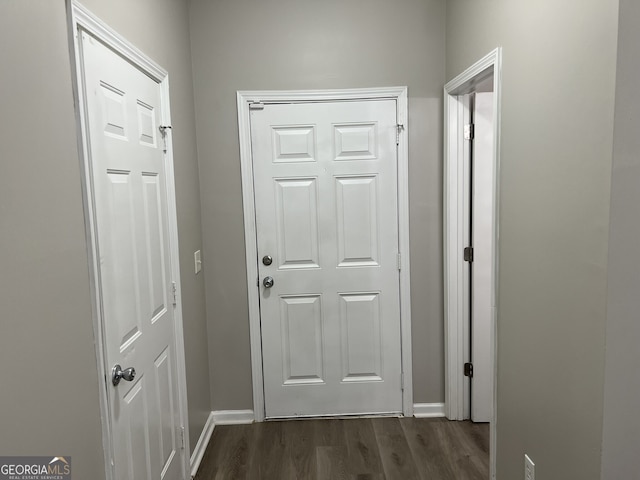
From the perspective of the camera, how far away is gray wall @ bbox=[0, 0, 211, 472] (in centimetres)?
103

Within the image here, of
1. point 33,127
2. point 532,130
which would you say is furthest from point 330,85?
point 33,127

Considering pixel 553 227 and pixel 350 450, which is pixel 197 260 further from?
pixel 553 227

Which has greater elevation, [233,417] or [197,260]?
[197,260]

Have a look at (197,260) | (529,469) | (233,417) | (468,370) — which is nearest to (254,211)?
(197,260)

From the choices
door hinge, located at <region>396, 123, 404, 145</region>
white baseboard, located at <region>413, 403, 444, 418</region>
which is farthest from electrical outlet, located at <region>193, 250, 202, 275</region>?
white baseboard, located at <region>413, 403, 444, 418</region>

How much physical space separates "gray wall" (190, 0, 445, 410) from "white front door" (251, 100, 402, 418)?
0.15 meters

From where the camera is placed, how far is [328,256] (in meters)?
2.91

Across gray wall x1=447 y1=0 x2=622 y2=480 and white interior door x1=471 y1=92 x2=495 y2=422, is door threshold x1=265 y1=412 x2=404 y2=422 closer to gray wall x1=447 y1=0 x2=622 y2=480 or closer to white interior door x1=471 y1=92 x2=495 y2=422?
white interior door x1=471 y1=92 x2=495 y2=422

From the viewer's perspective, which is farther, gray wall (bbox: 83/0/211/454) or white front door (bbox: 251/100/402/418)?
white front door (bbox: 251/100/402/418)

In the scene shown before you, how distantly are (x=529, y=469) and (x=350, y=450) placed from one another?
3.63 ft

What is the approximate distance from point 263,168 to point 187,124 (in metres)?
0.51

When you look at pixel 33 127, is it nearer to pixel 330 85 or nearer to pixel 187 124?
pixel 187 124

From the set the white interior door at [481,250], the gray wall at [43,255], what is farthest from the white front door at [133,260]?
the white interior door at [481,250]

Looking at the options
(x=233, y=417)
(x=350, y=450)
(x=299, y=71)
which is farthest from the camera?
(x=233, y=417)
